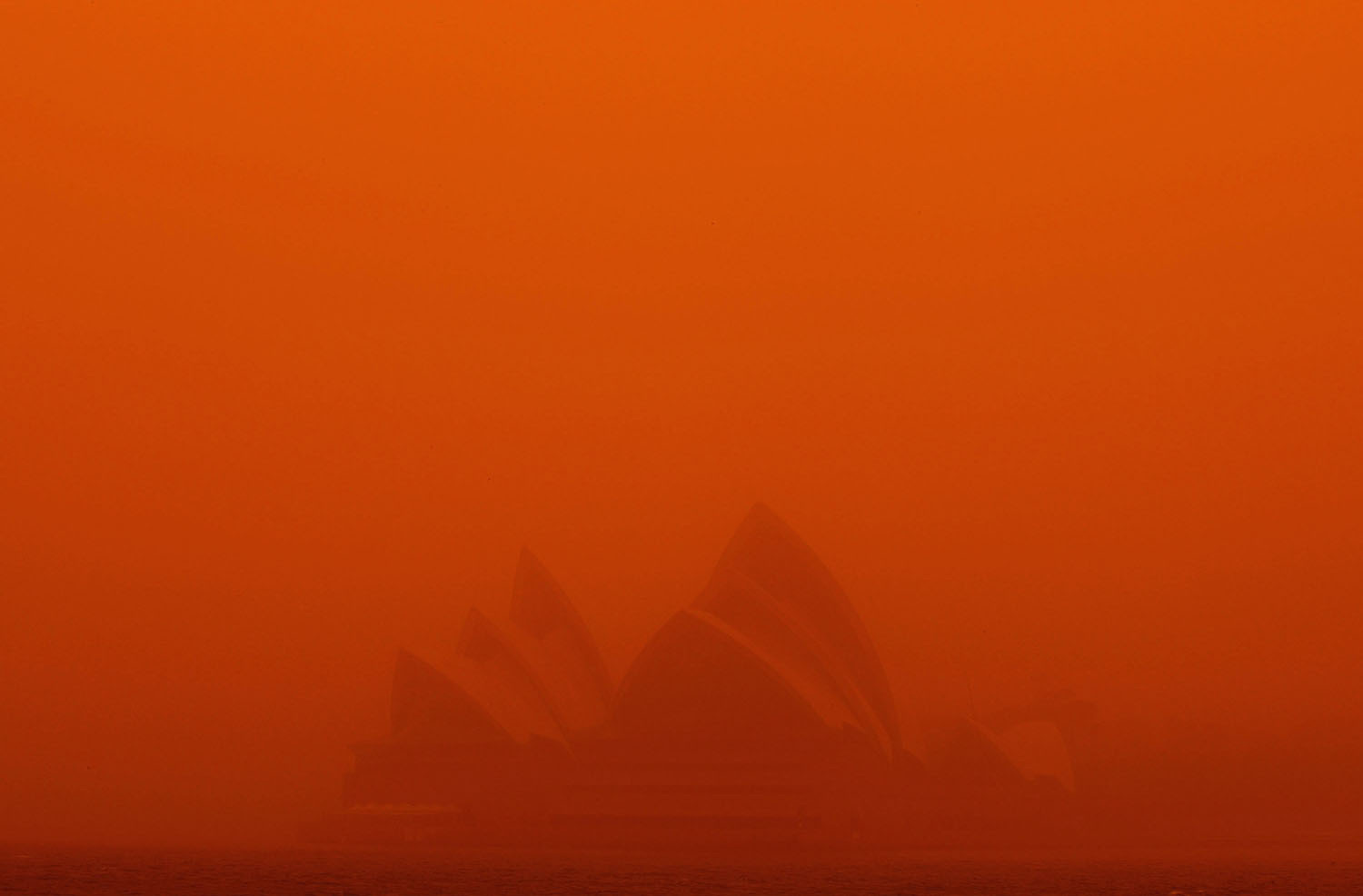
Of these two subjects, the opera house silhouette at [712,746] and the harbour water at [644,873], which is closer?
the harbour water at [644,873]

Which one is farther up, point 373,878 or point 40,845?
point 40,845

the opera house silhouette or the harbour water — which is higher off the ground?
the opera house silhouette

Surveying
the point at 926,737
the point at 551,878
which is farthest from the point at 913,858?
the point at 551,878

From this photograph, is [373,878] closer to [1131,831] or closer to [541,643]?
[541,643]

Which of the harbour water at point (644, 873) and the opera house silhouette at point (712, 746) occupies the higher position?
the opera house silhouette at point (712, 746)

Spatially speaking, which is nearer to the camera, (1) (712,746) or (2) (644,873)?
(2) (644,873)

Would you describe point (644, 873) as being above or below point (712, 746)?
below

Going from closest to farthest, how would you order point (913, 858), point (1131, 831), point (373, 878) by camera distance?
1. point (373, 878)
2. point (913, 858)
3. point (1131, 831)

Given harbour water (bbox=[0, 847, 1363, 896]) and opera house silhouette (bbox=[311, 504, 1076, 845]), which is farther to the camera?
opera house silhouette (bbox=[311, 504, 1076, 845])
